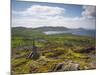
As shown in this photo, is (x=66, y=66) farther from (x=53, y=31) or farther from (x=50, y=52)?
(x=53, y=31)

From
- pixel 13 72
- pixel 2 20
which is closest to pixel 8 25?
pixel 2 20

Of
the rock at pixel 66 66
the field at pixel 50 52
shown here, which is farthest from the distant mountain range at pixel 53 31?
the rock at pixel 66 66

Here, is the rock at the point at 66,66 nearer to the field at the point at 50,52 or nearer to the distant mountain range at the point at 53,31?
the field at the point at 50,52

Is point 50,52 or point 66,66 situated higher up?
point 50,52

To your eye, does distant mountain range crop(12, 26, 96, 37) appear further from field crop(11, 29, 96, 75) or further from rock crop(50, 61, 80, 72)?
rock crop(50, 61, 80, 72)

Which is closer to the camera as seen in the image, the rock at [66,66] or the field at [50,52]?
the field at [50,52]

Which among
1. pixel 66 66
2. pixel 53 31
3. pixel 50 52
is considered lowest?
pixel 66 66

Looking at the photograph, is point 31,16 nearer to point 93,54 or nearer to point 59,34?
point 59,34

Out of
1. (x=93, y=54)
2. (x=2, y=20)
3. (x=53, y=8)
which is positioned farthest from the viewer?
(x=93, y=54)

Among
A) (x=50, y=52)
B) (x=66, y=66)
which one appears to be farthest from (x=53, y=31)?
(x=66, y=66)
